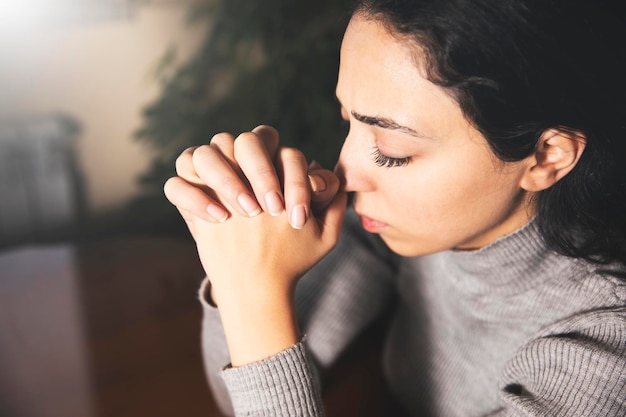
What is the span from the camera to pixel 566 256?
2.72ft

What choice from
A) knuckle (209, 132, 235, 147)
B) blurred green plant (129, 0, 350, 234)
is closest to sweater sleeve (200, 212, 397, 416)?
knuckle (209, 132, 235, 147)

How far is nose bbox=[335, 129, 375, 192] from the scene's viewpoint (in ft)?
2.48

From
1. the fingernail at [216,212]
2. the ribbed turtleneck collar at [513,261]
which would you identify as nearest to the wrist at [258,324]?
the fingernail at [216,212]

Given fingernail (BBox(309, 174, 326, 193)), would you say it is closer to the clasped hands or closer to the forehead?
the clasped hands

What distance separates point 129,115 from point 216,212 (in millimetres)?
1270

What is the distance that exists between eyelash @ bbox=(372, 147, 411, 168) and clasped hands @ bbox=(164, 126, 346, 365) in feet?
0.24

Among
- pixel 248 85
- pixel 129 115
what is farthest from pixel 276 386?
pixel 129 115

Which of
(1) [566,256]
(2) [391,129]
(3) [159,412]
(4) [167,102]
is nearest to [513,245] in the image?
(1) [566,256]

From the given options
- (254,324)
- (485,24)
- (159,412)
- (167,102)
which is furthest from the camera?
(167,102)

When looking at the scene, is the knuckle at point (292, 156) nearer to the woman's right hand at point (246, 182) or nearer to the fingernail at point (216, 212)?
the woman's right hand at point (246, 182)

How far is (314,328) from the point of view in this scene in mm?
1033

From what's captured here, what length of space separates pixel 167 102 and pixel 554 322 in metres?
1.39

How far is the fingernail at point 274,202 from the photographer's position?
73 cm

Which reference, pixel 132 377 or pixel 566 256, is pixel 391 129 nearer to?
pixel 566 256
